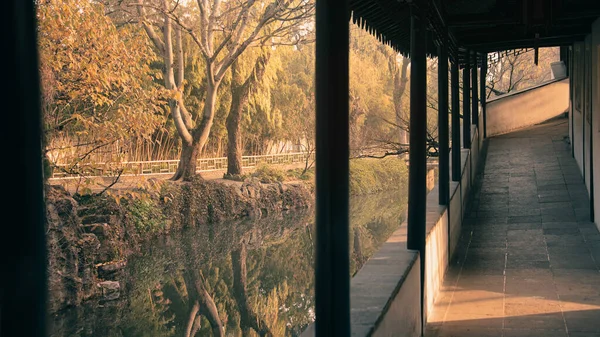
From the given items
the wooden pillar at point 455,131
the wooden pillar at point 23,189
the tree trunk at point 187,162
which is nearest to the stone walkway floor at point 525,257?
the wooden pillar at point 455,131

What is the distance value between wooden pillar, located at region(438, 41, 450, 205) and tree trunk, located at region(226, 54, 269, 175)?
1530cm

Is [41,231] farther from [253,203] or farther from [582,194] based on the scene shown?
[253,203]

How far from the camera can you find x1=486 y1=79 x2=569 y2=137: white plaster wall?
671 inches

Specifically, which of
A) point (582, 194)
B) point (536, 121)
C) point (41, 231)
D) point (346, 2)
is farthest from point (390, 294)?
point (536, 121)

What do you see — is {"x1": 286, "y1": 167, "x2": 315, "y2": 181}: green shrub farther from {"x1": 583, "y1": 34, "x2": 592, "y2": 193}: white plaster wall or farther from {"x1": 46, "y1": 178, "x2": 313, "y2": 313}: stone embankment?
{"x1": 583, "y1": 34, "x2": 592, "y2": 193}: white plaster wall

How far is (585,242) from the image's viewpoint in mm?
8406

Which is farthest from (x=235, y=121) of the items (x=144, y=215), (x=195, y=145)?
(x=144, y=215)

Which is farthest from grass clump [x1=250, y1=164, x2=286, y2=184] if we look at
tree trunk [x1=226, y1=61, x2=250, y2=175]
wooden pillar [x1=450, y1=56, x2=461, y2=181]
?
wooden pillar [x1=450, y1=56, x2=461, y2=181]

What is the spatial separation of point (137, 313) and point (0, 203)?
1309 centimetres

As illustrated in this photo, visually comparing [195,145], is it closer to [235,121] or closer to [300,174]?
[235,121]

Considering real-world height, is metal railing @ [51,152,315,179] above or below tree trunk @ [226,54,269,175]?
below

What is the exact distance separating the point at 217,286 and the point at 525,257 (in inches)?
373

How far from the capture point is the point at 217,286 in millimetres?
16016

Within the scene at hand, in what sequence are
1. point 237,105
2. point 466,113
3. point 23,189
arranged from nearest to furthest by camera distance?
point 23,189
point 466,113
point 237,105
